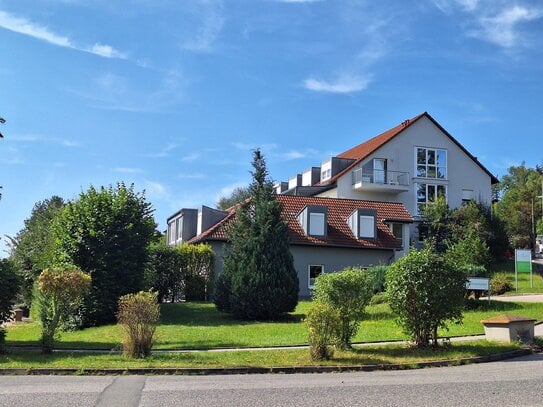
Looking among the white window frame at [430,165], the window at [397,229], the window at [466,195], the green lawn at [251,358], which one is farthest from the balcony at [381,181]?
the green lawn at [251,358]

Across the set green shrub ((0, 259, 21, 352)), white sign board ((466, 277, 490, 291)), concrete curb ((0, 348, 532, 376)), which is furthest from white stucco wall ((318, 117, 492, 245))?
concrete curb ((0, 348, 532, 376))

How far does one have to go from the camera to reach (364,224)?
1484 inches

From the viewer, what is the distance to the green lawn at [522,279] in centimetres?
2999

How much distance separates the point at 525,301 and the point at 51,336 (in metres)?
17.9

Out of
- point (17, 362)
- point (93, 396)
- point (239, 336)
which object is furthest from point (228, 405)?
point (239, 336)

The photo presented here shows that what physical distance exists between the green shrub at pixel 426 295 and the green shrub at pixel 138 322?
18.7 ft

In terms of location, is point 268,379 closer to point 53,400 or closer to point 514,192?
point 53,400

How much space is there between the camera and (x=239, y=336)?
1836 centimetres

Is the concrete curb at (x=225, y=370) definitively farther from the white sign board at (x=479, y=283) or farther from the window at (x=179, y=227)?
the window at (x=179, y=227)

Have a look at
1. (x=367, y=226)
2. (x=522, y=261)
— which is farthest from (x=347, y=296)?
(x=367, y=226)

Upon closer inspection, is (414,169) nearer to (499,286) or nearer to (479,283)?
(499,286)

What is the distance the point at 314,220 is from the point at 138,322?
23.2m

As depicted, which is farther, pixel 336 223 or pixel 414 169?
pixel 414 169

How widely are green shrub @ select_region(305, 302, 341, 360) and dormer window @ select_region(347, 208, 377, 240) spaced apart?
77.5 ft
